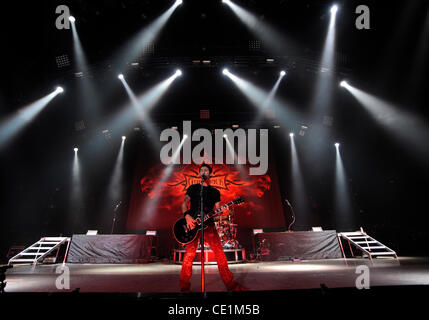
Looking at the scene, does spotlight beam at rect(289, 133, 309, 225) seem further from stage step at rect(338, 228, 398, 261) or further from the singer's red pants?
the singer's red pants

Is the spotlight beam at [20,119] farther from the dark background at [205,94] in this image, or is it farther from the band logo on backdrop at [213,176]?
the band logo on backdrop at [213,176]

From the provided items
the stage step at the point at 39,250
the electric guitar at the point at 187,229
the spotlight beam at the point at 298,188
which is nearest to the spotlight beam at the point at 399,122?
Answer: the spotlight beam at the point at 298,188

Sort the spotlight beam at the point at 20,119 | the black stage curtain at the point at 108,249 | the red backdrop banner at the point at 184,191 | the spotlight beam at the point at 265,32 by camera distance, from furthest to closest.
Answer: the red backdrop banner at the point at 184,191, the black stage curtain at the point at 108,249, the spotlight beam at the point at 20,119, the spotlight beam at the point at 265,32

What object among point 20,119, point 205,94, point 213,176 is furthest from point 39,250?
point 205,94

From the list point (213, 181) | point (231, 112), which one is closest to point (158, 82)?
point (231, 112)

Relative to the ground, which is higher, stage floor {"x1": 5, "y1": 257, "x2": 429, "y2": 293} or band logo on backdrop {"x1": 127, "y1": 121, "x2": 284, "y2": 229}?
band logo on backdrop {"x1": 127, "y1": 121, "x2": 284, "y2": 229}

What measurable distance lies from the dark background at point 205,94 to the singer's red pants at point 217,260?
5.40 meters

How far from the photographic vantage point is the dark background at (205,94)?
5.95 m

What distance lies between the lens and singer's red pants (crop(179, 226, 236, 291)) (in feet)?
9.64

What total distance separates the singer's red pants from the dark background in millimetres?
5405

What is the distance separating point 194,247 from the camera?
3.09 metres

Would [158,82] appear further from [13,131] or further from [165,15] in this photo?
[13,131]

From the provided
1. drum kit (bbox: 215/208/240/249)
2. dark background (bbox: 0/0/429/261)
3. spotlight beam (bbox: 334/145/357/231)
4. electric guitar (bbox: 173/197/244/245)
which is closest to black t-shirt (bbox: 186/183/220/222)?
electric guitar (bbox: 173/197/244/245)
